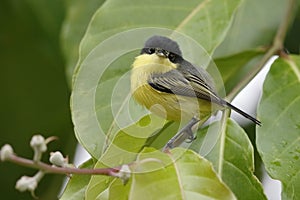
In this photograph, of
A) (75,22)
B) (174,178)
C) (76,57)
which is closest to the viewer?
(174,178)

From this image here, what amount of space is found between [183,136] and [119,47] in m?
0.43

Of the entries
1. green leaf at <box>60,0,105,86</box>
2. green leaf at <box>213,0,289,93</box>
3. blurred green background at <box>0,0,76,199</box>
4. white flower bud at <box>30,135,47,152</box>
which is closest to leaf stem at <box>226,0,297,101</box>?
green leaf at <box>213,0,289,93</box>

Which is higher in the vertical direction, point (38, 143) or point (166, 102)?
point (38, 143)

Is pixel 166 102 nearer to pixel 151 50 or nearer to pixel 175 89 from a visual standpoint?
Result: pixel 175 89

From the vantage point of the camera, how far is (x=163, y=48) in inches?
87.4

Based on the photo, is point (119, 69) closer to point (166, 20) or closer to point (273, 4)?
point (166, 20)

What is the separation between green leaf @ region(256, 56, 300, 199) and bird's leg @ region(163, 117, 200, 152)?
0.55ft

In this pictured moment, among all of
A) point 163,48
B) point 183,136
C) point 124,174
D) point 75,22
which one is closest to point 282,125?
point 183,136

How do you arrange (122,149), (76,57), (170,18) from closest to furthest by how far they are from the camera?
(122,149), (170,18), (76,57)

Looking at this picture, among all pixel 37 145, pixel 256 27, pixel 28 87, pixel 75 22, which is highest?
pixel 37 145

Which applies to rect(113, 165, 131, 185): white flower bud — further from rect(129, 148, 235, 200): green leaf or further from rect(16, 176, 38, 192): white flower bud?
rect(16, 176, 38, 192): white flower bud

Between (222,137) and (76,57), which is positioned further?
(76,57)

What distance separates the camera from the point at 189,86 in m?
2.07

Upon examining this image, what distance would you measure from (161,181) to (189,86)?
1.50 feet
